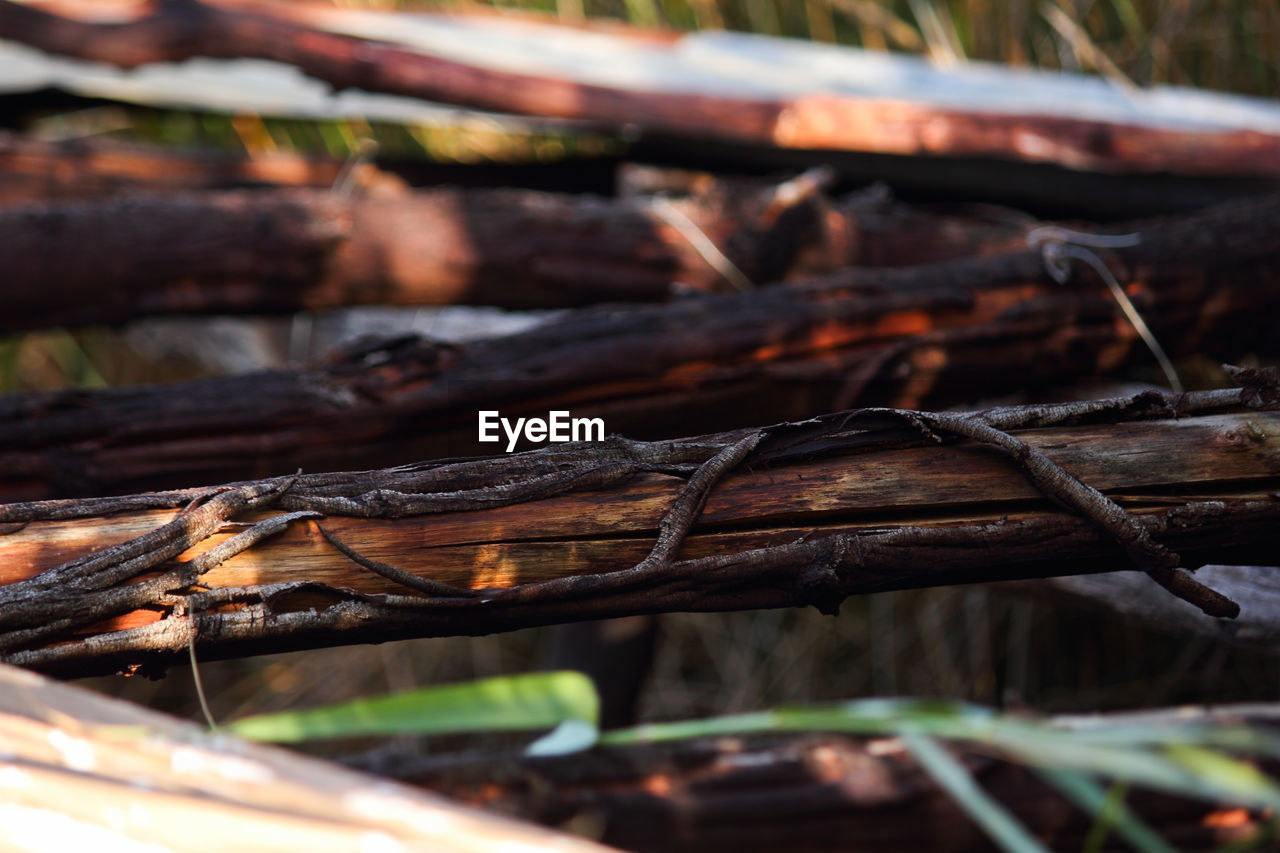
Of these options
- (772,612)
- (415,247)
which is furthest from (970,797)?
(772,612)

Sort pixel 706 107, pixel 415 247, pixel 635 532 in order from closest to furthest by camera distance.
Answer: pixel 635 532 < pixel 415 247 < pixel 706 107

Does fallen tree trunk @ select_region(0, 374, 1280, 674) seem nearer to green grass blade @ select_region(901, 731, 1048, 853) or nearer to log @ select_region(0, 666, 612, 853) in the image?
log @ select_region(0, 666, 612, 853)

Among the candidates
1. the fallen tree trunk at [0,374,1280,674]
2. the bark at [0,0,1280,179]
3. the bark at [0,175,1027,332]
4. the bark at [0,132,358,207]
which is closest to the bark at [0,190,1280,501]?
the bark at [0,175,1027,332]

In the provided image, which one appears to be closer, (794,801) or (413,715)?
(413,715)

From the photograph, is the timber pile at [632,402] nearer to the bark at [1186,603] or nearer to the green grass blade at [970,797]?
the bark at [1186,603]

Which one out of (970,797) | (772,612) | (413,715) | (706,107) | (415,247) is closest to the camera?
(970,797)

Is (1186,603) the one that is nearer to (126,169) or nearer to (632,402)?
(632,402)

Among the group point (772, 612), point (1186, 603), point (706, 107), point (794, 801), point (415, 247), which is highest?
point (706, 107)
